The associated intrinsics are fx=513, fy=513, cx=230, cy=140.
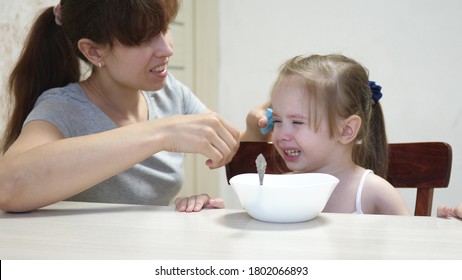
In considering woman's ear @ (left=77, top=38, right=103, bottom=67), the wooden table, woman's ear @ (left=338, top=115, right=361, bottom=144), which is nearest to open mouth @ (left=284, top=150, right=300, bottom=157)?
woman's ear @ (left=338, top=115, right=361, bottom=144)

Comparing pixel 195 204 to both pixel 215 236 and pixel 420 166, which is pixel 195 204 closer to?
pixel 215 236

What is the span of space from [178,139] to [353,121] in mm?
464

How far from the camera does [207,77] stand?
2992mm

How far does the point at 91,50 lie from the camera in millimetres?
1277

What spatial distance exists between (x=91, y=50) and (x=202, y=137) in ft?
1.50

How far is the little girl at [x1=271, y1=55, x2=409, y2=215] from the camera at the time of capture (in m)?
1.22

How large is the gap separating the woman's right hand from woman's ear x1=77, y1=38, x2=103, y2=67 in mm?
364

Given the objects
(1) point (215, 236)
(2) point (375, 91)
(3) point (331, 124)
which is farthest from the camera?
(2) point (375, 91)

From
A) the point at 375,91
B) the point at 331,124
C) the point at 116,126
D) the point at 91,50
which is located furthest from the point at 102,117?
the point at 375,91

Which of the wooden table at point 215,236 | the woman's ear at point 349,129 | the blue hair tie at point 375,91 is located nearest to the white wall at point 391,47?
the blue hair tie at point 375,91

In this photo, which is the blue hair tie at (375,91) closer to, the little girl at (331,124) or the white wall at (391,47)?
the little girl at (331,124)

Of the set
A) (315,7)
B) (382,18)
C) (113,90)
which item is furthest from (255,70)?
(113,90)
